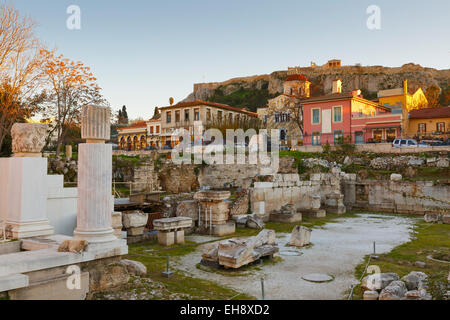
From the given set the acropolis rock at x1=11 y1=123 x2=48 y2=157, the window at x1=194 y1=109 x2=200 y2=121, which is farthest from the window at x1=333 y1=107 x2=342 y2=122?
the acropolis rock at x1=11 y1=123 x2=48 y2=157

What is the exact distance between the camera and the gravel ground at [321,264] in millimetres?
6320

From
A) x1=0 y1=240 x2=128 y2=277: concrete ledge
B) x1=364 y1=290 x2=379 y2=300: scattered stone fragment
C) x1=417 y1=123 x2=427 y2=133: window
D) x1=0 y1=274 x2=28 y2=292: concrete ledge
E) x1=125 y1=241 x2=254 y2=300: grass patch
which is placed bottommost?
x1=125 y1=241 x2=254 y2=300: grass patch

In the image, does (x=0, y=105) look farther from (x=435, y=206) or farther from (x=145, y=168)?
(x=435, y=206)

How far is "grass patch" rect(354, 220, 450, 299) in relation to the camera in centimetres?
631

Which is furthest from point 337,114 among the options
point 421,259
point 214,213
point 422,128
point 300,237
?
point 421,259

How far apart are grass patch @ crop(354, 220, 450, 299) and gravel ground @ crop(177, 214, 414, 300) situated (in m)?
0.28

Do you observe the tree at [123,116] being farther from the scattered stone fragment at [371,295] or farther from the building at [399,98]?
the scattered stone fragment at [371,295]

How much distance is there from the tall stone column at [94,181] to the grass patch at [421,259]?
4591 millimetres

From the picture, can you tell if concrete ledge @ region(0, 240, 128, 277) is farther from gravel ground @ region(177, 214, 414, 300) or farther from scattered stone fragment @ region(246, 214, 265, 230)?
scattered stone fragment @ region(246, 214, 265, 230)

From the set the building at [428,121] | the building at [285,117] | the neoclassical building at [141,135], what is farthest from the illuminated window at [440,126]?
the neoclassical building at [141,135]

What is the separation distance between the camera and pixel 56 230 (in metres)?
8.66

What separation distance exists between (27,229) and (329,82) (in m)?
93.6
